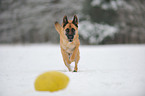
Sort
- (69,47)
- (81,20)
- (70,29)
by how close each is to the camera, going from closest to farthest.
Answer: (70,29) < (69,47) < (81,20)

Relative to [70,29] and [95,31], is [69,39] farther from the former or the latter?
[95,31]

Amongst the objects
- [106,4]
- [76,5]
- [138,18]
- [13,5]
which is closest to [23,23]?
[13,5]

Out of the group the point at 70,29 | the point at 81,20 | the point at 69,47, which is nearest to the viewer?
the point at 70,29

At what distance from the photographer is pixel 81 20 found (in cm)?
1894

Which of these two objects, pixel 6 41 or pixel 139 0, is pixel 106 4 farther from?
pixel 6 41

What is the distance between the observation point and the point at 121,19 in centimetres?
1975

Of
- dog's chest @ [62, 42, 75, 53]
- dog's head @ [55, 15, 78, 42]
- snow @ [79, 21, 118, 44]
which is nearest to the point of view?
dog's head @ [55, 15, 78, 42]

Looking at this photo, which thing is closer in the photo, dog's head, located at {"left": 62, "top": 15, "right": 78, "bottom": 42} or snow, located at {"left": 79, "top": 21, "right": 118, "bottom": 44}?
dog's head, located at {"left": 62, "top": 15, "right": 78, "bottom": 42}

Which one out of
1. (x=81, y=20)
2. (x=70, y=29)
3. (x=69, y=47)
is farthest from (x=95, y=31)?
(x=70, y=29)

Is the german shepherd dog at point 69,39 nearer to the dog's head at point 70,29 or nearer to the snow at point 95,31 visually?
the dog's head at point 70,29

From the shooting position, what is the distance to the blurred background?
18.0 m

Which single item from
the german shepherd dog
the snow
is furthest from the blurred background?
the german shepherd dog

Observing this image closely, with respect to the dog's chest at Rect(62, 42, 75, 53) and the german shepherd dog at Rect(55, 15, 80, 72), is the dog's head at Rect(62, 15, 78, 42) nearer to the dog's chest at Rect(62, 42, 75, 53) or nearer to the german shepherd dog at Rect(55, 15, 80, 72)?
the german shepherd dog at Rect(55, 15, 80, 72)

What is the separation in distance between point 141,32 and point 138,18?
5.63 feet
